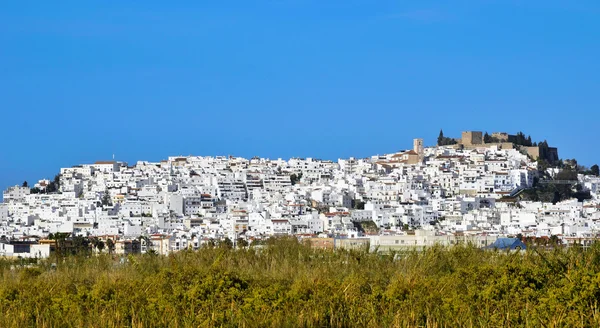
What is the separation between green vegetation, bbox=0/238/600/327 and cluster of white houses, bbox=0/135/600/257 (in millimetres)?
37003

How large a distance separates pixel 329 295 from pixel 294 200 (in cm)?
6865

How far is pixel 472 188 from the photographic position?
85750 millimetres

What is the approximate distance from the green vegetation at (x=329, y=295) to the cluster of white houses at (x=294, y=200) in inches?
1457

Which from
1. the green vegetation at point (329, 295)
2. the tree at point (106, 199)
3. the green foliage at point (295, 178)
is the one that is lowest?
the green vegetation at point (329, 295)

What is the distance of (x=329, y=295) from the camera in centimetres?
862

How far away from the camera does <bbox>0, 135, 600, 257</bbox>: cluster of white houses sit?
202 feet

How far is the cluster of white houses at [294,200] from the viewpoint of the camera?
61500 mm

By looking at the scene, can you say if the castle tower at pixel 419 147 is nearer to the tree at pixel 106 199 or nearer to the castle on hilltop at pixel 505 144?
the castle on hilltop at pixel 505 144

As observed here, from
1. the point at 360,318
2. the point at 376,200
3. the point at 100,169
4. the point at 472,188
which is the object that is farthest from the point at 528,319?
the point at 100,169

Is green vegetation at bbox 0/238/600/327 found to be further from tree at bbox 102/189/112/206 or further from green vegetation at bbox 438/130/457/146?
green vegetation at bbox 438/130/457/146

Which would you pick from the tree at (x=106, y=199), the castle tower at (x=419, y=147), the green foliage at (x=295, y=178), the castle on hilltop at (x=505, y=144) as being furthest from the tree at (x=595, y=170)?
the tree at (x=106, y=199)

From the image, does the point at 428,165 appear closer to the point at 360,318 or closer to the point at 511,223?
the point at 511,223

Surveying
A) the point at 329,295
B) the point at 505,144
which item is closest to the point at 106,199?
the point at 505,144

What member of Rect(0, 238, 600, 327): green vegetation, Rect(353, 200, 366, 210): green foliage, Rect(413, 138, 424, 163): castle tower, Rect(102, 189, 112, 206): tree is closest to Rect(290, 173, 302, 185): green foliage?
Rect(413, 138, 424, 163): castle tower
